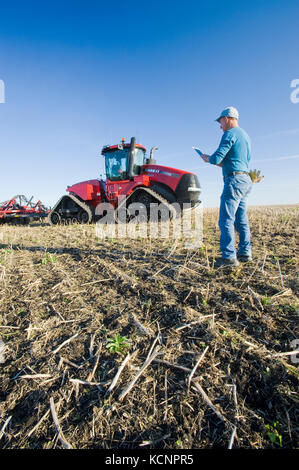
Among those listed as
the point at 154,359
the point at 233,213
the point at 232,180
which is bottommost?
the point at 154,359

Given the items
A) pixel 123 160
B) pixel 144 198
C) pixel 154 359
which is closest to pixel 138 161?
pixel 123 160

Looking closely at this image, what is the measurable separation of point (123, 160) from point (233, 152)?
260 inches

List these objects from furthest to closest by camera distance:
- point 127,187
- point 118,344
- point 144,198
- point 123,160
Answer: point 123,160 < point 127,187 < point 144,198 < point 118,344

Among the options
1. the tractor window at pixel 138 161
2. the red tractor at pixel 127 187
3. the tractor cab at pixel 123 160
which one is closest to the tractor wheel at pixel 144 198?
the red tractor at pixel 127 187

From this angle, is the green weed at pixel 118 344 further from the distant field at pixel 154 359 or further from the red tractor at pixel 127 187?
the red tractor at pixel 127 187

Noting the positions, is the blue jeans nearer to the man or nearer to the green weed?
the man

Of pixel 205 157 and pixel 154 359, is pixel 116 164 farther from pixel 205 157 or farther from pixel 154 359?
pixel 154 359

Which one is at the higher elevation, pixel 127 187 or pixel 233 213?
pixel 127 187

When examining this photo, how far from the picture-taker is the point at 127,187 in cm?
902

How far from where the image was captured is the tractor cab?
9172mm

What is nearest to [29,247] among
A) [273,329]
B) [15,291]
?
[15,291]

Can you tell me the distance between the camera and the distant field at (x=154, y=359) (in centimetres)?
150

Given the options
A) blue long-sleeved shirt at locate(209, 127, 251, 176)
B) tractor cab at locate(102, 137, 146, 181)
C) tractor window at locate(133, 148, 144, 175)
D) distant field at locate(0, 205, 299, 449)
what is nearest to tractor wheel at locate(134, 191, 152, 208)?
tractor cab at locate(102, 137, 146, 181)

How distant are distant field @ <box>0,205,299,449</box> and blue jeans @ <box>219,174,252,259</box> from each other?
33 centimetres
